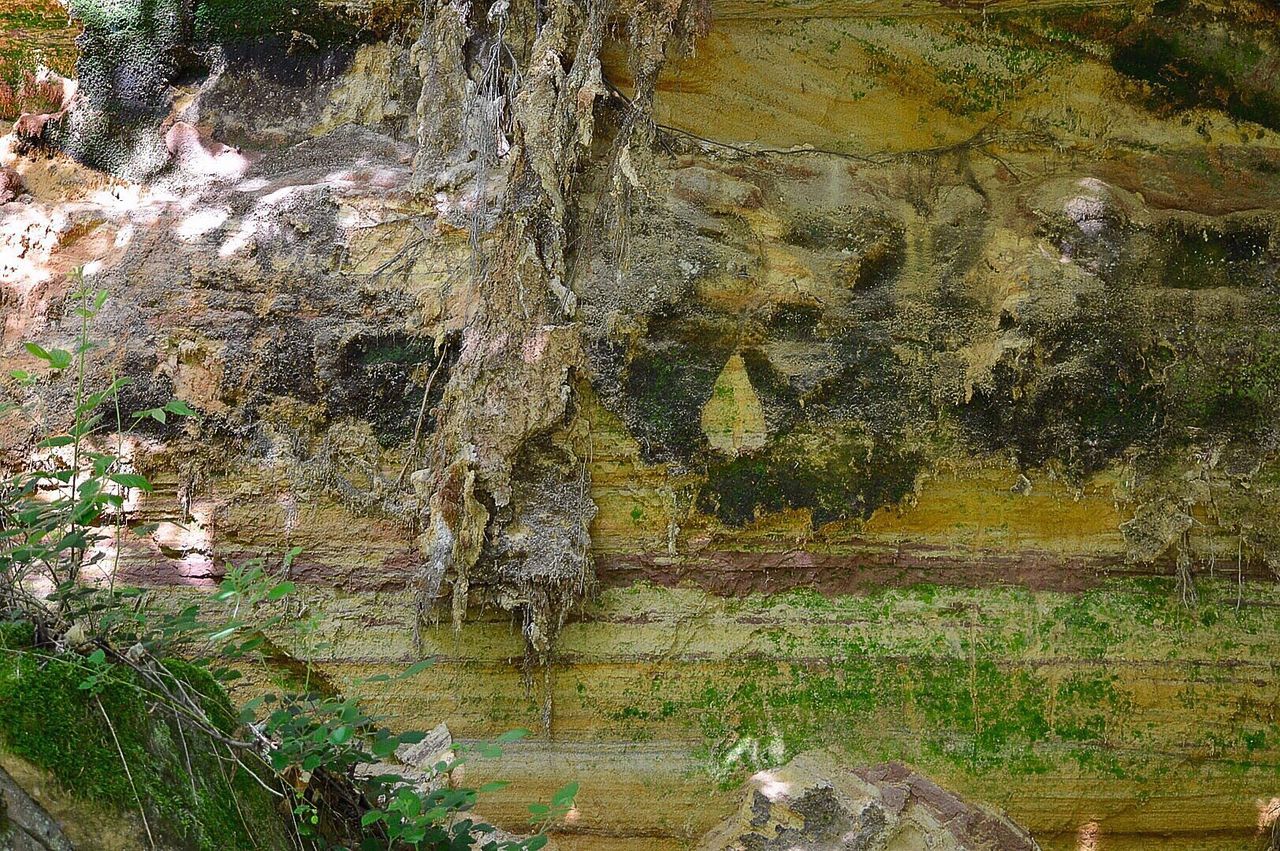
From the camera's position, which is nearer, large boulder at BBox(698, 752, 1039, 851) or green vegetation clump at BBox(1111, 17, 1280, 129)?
large boulder at BBox(698, 752, 1039, 851)

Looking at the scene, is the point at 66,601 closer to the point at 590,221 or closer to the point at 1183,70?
the point at 590,221

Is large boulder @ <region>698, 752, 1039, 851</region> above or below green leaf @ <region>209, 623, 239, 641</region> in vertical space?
below

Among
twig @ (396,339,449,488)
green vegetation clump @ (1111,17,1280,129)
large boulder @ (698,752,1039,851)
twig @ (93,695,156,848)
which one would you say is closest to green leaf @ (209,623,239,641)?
twig @ (93,695,156,848)

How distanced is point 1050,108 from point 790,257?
1434 millimetres

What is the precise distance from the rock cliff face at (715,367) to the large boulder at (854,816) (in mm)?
90

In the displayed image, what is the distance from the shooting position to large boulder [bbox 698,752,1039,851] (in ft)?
12.0

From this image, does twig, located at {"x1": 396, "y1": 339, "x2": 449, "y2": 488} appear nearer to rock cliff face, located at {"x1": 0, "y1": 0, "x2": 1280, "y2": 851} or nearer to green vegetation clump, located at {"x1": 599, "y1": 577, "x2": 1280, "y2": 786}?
rock cliff face, located at {"x1": 0, "y1": 0, "x2": 1280, "y2": 851}

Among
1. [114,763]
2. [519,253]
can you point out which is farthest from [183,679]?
[519,253]

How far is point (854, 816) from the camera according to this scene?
369cm

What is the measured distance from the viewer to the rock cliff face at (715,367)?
A: 12.8 feet

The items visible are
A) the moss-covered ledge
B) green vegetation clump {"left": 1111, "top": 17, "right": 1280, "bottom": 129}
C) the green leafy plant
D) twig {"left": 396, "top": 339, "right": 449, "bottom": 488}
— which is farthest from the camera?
green vegetation clump {"left": 1111, "top": 17, "right": 1280, "bottom": 129}

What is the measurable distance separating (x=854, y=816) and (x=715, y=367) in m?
1.77

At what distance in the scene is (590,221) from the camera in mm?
4262

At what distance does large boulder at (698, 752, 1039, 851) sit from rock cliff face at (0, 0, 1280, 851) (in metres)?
0.09
